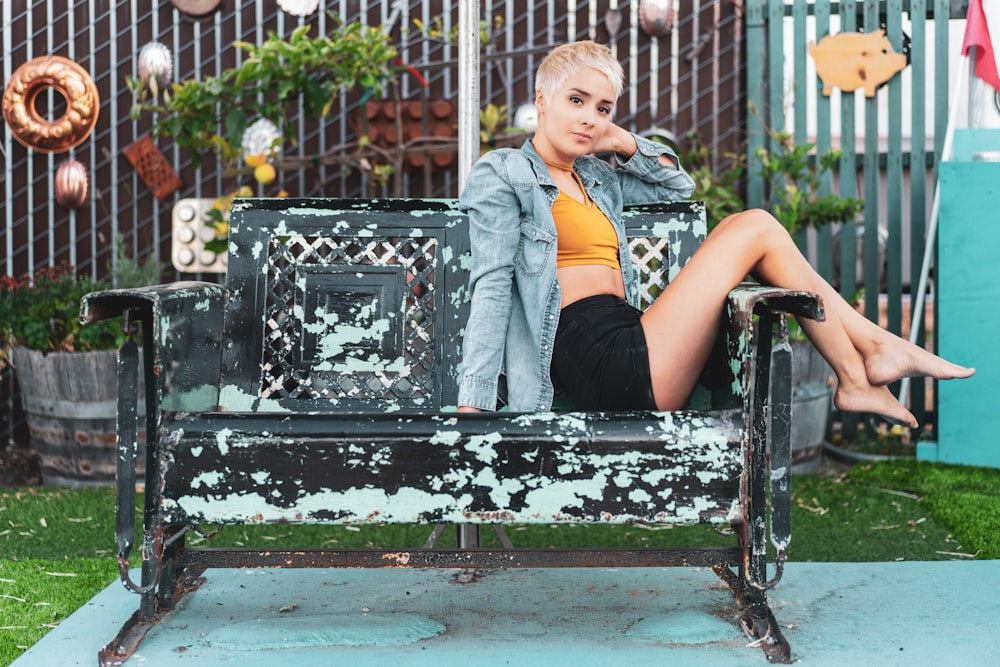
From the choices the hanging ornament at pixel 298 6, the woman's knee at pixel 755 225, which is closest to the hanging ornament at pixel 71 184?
the hanging ornament at pixel 298 6

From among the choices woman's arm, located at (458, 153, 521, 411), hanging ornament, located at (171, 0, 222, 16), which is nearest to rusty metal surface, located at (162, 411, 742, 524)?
woman's arm, located at (458, 153, 521, 411)

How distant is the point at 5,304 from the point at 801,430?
10.5ft

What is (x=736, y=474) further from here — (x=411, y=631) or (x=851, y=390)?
(x=411, y=631)

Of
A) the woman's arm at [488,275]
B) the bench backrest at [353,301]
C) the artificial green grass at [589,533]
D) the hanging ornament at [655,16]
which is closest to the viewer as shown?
the woman's arm at [488,275]

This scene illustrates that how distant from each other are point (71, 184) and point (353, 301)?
2.78 meters

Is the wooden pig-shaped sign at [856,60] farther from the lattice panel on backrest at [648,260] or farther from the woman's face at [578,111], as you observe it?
the woman's face at [578,111]

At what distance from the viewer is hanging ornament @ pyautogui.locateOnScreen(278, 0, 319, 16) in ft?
14.8

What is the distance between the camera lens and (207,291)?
2.25 meters

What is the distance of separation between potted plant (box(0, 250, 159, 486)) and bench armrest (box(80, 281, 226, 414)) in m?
1.79

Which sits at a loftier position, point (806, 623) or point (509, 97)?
point (509, 97)

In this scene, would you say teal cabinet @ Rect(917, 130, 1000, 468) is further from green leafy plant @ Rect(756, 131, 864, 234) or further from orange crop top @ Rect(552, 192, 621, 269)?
orange crop top @ Rect(552, 192, 621, 269)

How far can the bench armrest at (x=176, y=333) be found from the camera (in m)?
1.92

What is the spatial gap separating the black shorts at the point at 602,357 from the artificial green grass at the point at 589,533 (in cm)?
78

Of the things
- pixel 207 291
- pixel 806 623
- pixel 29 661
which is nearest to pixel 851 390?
pixel 806 623
